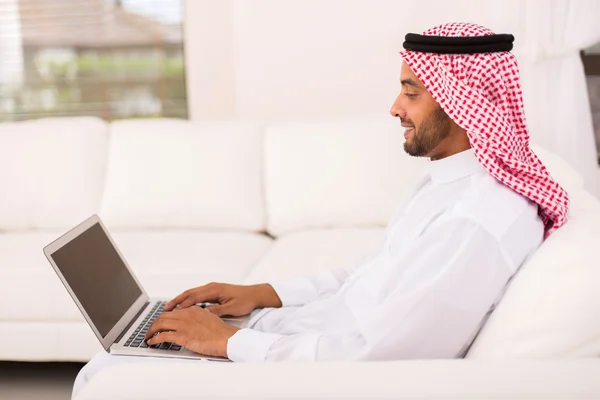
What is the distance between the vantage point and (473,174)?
1320mm

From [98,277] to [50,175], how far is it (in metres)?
1.55

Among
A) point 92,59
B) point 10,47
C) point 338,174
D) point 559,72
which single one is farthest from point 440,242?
point 10,47

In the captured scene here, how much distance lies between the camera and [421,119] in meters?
1.38

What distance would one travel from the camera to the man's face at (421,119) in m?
1.37

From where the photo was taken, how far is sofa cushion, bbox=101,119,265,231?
2.85 metres

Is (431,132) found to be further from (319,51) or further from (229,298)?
(319,51)

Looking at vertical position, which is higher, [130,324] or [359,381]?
[359,381]

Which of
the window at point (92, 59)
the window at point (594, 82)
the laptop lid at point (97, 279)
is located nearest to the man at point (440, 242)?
the laptop lid at point (97, 279)

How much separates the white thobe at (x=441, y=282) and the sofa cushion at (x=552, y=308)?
0.04m

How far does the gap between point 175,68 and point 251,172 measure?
1.54m

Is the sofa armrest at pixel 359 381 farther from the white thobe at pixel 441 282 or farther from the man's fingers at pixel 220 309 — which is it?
the man's fingers at pixel 220 309

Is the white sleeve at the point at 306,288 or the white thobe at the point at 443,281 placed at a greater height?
the white thobe at the point at 443,281

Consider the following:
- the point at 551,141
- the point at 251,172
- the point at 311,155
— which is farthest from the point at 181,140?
the point at 551,141

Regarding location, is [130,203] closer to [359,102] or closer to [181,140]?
[181,140]
